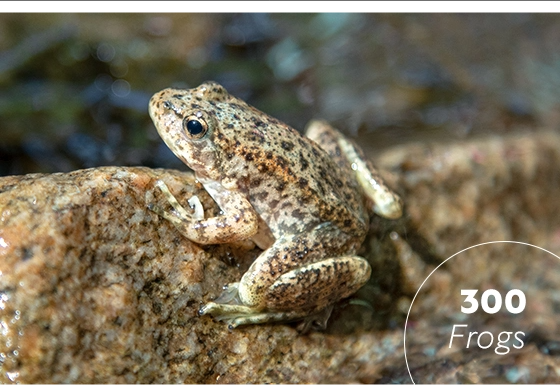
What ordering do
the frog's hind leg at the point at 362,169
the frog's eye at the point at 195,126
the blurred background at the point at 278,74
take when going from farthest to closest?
1. the blurred background at the point at 278,74
2. the frog's hind leg at the point at 362,169
3. the frog's eye at the point at 195,126

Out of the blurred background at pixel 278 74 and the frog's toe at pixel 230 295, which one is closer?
the frog's toe at pixel 230 295

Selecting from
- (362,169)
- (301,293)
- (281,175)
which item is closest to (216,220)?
(281,175)

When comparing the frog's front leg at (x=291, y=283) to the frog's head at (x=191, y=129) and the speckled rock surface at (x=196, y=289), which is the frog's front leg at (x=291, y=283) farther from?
the frog's head at (x=191, y=129)

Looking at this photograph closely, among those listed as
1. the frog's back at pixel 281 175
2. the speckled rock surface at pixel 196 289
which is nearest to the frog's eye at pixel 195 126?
the frog's back at pixel 281 175

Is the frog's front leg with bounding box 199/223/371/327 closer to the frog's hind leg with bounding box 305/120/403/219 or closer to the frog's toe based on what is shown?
the frog's toe

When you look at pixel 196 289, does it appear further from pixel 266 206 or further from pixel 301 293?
pixel 266 206

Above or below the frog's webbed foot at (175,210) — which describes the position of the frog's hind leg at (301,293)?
below

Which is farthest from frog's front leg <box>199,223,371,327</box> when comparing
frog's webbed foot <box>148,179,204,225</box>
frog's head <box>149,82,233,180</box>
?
frog's head <box>149,82,233,180</box>
